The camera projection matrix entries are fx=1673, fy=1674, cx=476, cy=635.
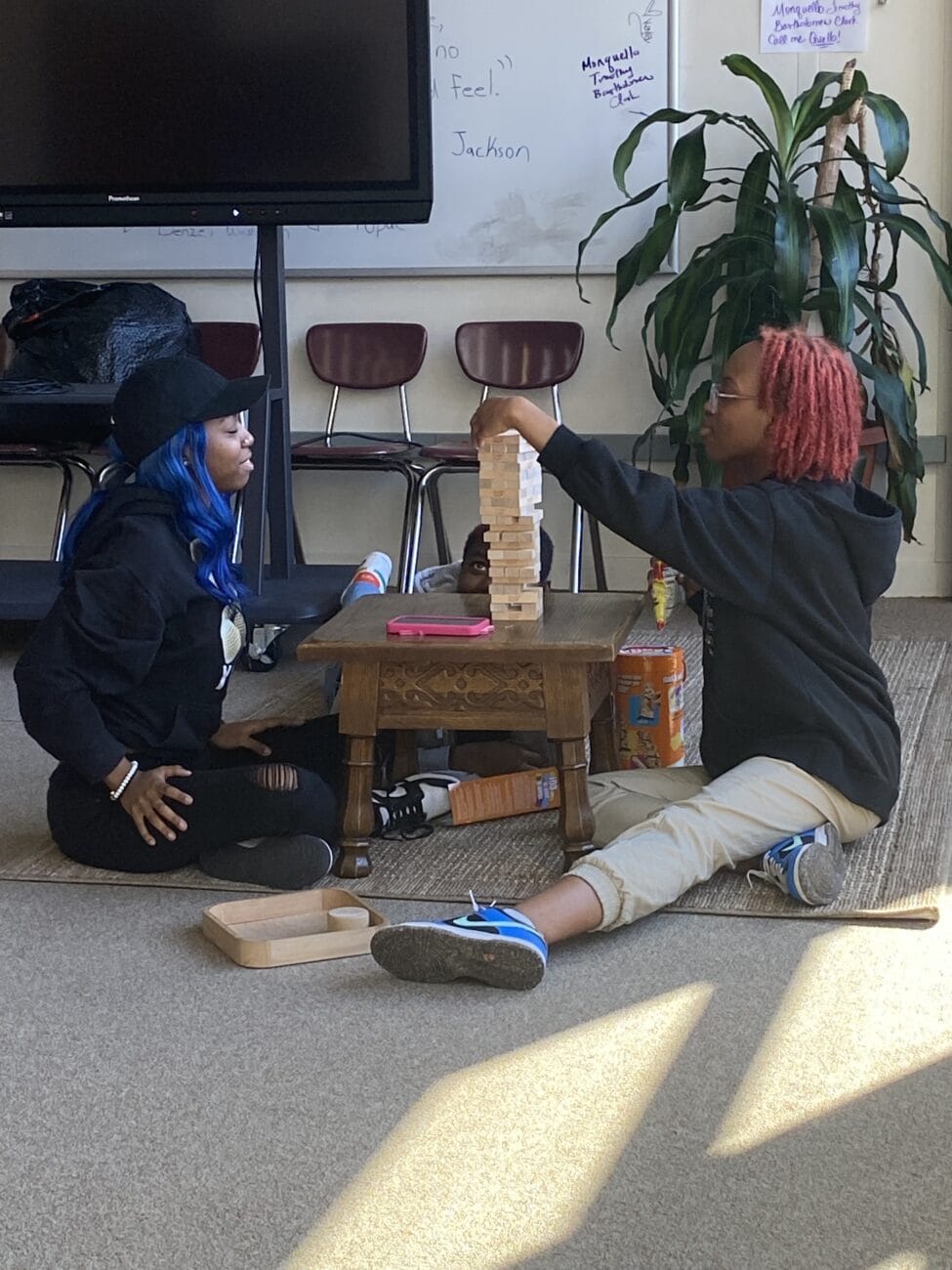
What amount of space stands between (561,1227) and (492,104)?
4154 millimetres

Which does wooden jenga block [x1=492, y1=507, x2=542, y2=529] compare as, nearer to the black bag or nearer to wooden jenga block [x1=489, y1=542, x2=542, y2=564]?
wooden jenga block [x1=489, y1=542, x2=542, y2=564]

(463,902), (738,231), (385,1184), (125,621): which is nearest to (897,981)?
(463,902)

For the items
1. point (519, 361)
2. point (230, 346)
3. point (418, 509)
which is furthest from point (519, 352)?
point (230, 346)

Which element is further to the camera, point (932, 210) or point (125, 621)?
point (932, 210)

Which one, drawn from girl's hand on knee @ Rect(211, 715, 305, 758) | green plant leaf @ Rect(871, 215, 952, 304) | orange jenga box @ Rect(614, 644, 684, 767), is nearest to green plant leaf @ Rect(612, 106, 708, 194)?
green plant leaf @ Rect(871, 215, 952, 304)

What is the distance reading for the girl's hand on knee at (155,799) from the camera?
8.33ft

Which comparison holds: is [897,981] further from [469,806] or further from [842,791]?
[469,806]

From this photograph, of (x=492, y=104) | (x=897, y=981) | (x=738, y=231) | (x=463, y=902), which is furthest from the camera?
(x=492, y=104)

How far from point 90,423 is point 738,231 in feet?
6.34

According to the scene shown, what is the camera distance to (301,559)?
5.17 meters

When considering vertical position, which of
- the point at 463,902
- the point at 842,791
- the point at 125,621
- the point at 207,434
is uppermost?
the point at 207,434

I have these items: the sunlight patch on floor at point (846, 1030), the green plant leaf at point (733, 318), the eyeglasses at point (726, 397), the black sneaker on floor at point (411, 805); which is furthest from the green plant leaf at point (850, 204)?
the sunlight patch on floor at point (846, 1030)

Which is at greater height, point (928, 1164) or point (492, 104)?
point (492, 104)

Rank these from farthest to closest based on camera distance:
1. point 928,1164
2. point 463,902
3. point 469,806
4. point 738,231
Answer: point 738,231, point 469,806, point 463,902, point 928,1164
